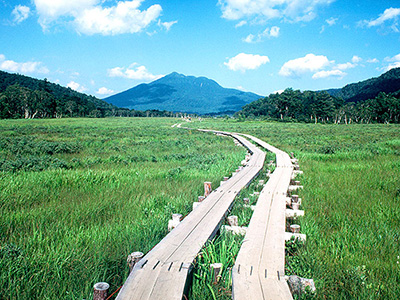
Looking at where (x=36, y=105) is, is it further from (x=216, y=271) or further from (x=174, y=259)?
(x=216, y=271)

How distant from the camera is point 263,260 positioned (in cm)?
245

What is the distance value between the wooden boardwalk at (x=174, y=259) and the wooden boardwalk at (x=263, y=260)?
430 mm

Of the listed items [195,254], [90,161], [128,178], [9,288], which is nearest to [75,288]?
[9,288]

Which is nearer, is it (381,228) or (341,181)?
(381,228)

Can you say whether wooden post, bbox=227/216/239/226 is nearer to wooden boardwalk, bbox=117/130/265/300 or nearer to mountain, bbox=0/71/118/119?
wooden boardwalk, bbox=117/130/265/300

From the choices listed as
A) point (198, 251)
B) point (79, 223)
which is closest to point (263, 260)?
point (198, 251)

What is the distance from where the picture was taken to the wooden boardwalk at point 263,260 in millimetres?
2025

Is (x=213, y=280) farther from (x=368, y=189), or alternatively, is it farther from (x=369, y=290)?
(x=368, y=189)

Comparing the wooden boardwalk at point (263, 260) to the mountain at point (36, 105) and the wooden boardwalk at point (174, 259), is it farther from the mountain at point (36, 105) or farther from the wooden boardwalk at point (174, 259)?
the mountain at point (36, 105)

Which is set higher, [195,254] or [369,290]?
[195,254]

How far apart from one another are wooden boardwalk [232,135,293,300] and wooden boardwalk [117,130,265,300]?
43 cm

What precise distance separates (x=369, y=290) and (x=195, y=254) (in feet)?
5.21

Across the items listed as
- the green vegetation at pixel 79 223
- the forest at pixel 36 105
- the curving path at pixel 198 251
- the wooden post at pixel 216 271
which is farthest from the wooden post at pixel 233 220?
the forest at pixel 36 105

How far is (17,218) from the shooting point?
3789mm
